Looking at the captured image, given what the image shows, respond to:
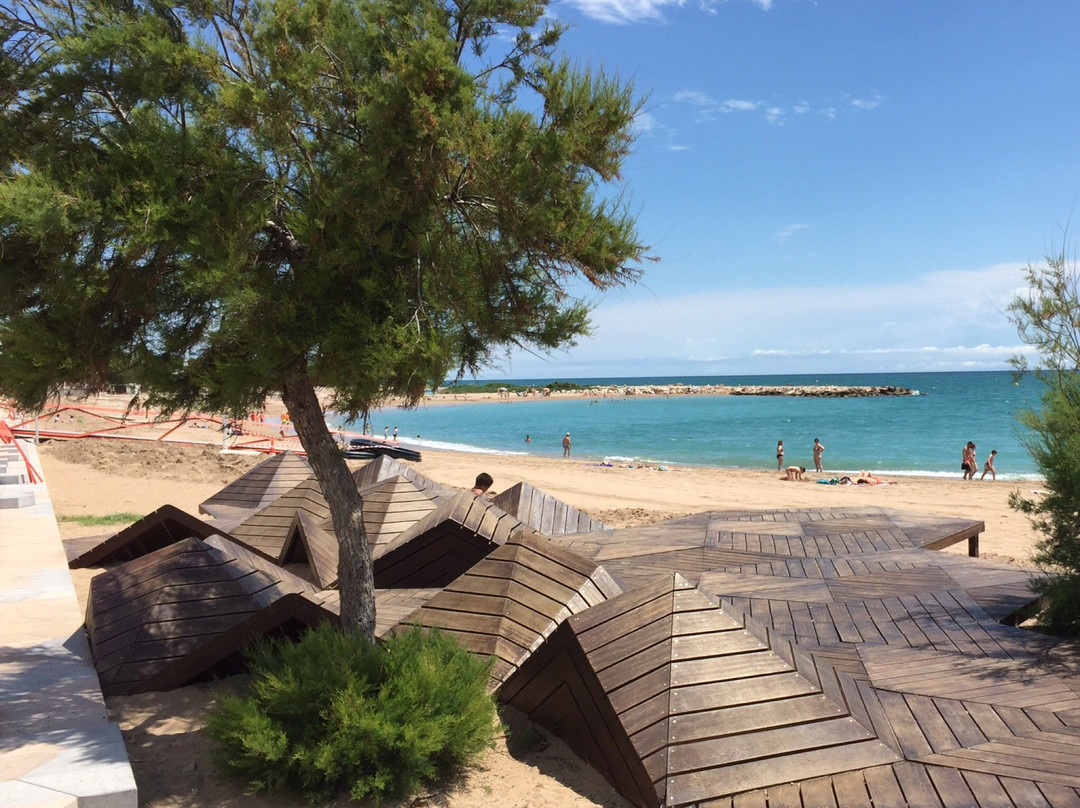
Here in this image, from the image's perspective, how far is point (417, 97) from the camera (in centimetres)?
362

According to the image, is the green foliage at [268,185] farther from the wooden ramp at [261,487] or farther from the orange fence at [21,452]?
the orange fence at [21,452]

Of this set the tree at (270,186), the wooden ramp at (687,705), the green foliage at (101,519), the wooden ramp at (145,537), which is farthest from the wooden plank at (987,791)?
the green foliage at (101,519)

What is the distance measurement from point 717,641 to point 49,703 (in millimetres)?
3893

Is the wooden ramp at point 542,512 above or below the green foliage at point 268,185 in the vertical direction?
below

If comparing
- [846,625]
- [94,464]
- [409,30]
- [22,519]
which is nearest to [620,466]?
[94,464]

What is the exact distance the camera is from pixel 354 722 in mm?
3828

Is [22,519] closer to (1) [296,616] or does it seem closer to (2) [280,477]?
(2) [280,477]

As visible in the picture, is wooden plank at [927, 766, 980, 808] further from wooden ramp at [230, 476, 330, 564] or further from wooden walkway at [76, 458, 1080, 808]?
wooden ramp at [230, 476, 330, 564]

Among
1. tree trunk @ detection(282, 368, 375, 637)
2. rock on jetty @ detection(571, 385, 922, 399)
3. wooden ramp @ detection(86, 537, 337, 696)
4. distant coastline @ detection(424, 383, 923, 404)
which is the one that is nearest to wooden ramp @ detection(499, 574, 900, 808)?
tree trunk @ detection(282, 368, 375, 637)

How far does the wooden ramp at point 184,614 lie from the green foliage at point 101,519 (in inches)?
272

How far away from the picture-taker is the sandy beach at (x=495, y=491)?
4.03 m

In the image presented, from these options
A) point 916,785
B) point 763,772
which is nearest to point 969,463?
point 916,785

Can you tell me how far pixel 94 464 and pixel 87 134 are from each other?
1800 centimetres

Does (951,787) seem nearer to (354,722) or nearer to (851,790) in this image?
(851,790)
